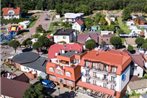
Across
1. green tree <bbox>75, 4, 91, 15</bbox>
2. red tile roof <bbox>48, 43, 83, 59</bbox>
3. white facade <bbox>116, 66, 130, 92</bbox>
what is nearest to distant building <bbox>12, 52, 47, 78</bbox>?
red tile roof <bbox>48, 43, 83, 59</bbox>

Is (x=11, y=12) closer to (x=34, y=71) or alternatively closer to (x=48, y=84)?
(x=34, y=71)

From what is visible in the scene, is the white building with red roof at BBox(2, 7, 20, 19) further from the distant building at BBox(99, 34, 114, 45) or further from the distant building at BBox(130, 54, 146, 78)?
the distant building at BBox(130, 54, 146, 78)

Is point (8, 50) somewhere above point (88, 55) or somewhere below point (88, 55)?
below

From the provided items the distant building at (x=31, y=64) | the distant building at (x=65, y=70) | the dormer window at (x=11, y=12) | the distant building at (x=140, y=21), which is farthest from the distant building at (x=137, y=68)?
the dormer window at (x=11, y=12)

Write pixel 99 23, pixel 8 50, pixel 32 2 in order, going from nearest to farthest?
pixel 8 50 < pixel 99 23 < pixel 32 2

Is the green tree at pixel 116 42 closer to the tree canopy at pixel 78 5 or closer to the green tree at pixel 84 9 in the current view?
the green tree at pixel 84 9

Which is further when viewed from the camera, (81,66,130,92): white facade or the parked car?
the parked car

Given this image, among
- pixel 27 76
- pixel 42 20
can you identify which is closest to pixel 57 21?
pixel 42 20

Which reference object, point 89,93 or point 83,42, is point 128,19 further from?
point 89,93
